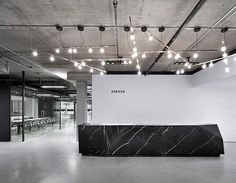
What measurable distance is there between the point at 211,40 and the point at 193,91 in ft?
15.4

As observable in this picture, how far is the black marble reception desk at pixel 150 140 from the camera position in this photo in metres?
7.15

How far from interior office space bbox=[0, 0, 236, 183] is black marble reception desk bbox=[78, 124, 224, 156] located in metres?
0.03

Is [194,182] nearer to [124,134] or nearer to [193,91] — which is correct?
[124,134]

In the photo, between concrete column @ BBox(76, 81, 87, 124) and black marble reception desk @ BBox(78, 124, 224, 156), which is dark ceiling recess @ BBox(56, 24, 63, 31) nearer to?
black marble reception desk @ BBox(78, 124, 224, 156)

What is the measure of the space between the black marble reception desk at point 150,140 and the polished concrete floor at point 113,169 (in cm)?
39

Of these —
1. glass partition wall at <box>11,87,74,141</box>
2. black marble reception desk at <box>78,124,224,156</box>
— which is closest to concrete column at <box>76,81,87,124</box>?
black marble reception desk at <box>78,124,224,156</box>

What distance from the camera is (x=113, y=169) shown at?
5.68 meters

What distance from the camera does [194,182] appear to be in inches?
181

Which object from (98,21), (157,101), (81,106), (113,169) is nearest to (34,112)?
(81,106)

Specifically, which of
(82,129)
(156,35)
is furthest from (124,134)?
(156,35)

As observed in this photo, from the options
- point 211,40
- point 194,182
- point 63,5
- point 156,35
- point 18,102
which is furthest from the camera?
point 18,102

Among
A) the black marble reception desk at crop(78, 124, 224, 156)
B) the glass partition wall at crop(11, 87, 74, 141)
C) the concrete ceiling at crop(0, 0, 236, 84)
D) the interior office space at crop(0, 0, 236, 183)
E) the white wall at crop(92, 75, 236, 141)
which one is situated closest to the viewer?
the concrete ceiling at crop(0, 0, 236, 84)

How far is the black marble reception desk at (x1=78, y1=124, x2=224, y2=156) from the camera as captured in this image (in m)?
7.15

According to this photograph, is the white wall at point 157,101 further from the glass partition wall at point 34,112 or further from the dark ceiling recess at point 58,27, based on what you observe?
the dark ceiling recess at point 58,27
